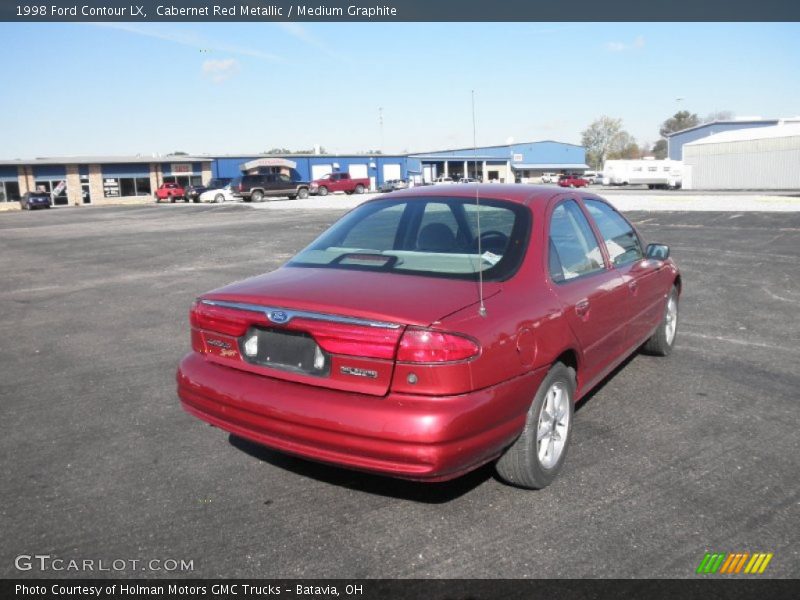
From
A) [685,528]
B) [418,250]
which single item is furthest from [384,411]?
[685,528]

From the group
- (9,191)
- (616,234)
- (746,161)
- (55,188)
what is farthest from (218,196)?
(616,234)

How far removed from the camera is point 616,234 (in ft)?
16.4

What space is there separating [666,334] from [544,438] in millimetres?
2955

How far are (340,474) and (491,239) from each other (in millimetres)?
1574

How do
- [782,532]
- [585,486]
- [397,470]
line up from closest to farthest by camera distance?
1. [397,470]
2. [782,532]
3. [585,486]

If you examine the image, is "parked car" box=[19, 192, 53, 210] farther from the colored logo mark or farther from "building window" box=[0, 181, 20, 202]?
the colored logo mark

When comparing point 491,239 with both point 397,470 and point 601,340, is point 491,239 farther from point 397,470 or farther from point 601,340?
point 397,470

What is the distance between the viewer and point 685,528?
123 inches

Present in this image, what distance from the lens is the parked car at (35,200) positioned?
49.6m

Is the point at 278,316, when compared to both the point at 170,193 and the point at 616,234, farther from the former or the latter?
the point at 170,193

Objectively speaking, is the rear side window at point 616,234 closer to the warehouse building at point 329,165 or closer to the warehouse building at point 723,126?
the warehouse building at point 329,165

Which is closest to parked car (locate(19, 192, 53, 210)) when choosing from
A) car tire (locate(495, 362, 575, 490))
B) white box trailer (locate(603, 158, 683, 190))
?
white box trailer (locate(603, 158, 683, 190))

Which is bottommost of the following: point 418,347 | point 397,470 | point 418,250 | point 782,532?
point 782,532

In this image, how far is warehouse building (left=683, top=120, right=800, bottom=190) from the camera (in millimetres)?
56844
